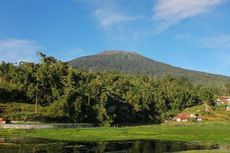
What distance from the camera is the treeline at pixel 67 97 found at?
109 m

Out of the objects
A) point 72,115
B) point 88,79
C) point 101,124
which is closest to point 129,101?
point 88,79

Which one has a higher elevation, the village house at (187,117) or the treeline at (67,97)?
the treeline at (67,97)

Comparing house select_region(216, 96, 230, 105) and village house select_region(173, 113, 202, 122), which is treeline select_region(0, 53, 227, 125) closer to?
village house select_region(173, 113, 202, 122)

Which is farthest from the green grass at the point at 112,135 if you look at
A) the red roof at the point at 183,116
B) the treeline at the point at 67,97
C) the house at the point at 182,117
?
the red roof at the point at 183,116

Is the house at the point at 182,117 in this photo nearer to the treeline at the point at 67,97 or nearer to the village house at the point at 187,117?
the village house at the point at 187,117

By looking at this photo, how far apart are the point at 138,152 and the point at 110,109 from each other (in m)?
79.0

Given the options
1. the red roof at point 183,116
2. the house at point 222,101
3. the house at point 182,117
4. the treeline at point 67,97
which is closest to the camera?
the treeline at point 67,97

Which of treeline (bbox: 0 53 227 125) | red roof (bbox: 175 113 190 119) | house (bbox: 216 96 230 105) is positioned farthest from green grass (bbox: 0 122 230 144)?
house (bbox: 216 96 230 105)

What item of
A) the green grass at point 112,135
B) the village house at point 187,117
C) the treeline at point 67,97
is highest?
the treeline at point 67,97

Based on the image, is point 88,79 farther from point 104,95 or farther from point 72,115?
point 72,115

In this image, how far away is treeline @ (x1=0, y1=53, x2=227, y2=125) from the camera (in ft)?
357

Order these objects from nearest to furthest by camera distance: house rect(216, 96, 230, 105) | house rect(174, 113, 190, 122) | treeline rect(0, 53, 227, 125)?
1. treeline rect(0, 53, 227, 125)
2. house rect(174, 113, 190, 122)
3. house rect(216, 96, 230, 105)

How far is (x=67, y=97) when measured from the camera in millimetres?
112438

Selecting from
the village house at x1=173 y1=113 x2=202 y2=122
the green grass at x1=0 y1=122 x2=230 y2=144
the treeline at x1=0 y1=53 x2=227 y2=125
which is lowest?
the green grass at x1=0 y1=122 x2=230 y2=144
